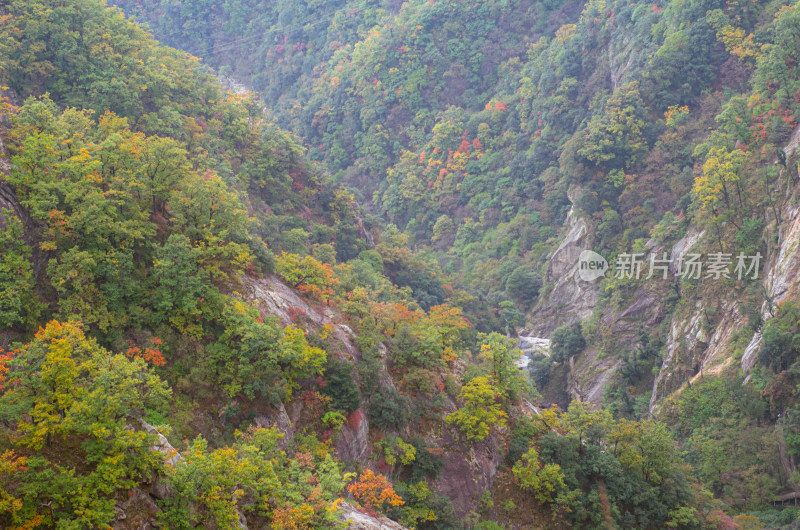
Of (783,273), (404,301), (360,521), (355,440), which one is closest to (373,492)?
(360,521)

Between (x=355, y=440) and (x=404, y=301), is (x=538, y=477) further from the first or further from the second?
(x=404, y=301)

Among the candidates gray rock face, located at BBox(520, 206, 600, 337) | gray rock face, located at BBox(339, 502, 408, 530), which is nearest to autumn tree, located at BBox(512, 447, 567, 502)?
gray rock face, located at BBox(339, 502, 408, 530)

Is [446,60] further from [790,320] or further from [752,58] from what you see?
[790,320]

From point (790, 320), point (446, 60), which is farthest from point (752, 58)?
point (446, 60)

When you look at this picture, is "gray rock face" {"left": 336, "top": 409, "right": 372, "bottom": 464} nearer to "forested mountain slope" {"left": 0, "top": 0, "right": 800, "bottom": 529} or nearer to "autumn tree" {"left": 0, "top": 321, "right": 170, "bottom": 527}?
"forested mountain slope" {"left": 0, "top": 0, "right": 800, "bottom": 529}

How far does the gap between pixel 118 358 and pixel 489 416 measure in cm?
1507

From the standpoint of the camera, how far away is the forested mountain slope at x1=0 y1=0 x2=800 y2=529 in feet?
46.6

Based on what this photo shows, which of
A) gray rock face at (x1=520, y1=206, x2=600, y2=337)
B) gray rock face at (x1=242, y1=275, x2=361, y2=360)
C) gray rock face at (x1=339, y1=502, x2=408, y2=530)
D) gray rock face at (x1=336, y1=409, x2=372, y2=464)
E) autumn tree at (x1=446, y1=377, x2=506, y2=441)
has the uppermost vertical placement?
gray rock face at (x1=520, y1=206, x2=600, y2=337)

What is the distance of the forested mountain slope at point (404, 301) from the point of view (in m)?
14.2

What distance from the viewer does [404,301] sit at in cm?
3722

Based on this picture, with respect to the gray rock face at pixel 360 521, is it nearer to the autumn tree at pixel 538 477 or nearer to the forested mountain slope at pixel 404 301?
the forested mountain slope at pixel 404 301

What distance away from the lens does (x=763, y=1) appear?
50.8 meters

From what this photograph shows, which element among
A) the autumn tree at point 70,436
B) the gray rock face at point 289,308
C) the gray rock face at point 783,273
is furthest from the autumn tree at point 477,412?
the gray rock face at point 783,273

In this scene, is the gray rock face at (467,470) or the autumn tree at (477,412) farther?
the autumn tree at (477,412)
